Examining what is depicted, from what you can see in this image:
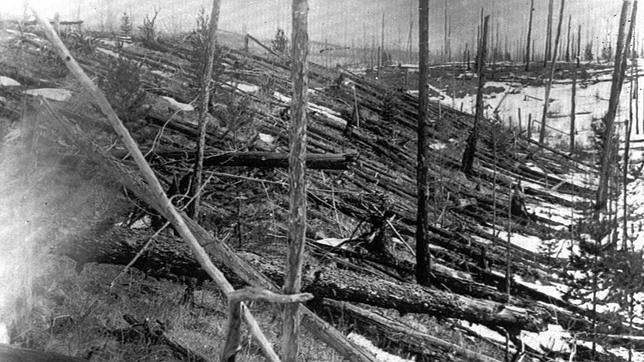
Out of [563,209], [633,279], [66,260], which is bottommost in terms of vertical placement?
[563,209]

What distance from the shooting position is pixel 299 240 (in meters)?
2.06

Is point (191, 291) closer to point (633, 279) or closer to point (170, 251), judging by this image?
point (170, 251)

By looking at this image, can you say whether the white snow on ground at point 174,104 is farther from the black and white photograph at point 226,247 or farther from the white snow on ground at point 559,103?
the white snow on ground at point 559,103

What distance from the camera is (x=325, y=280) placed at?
195 inches

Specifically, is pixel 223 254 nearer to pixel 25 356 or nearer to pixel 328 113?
pixel 25 356

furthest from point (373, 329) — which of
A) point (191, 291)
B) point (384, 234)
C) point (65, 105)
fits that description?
point (65, 105)

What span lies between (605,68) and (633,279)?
141 ft

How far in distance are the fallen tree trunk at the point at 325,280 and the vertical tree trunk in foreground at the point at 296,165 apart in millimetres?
2408

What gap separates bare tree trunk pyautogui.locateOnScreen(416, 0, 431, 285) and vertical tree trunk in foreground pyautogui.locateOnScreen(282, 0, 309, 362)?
6.15 m

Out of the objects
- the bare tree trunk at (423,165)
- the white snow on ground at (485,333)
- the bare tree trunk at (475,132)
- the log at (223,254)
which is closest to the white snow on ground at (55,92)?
the log at (223,254)

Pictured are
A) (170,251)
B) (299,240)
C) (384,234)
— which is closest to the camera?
(299,240)

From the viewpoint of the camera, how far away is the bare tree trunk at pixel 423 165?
8.02 metres

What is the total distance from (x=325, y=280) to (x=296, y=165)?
3.11 m

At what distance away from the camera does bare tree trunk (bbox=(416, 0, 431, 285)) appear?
26.3 ft
